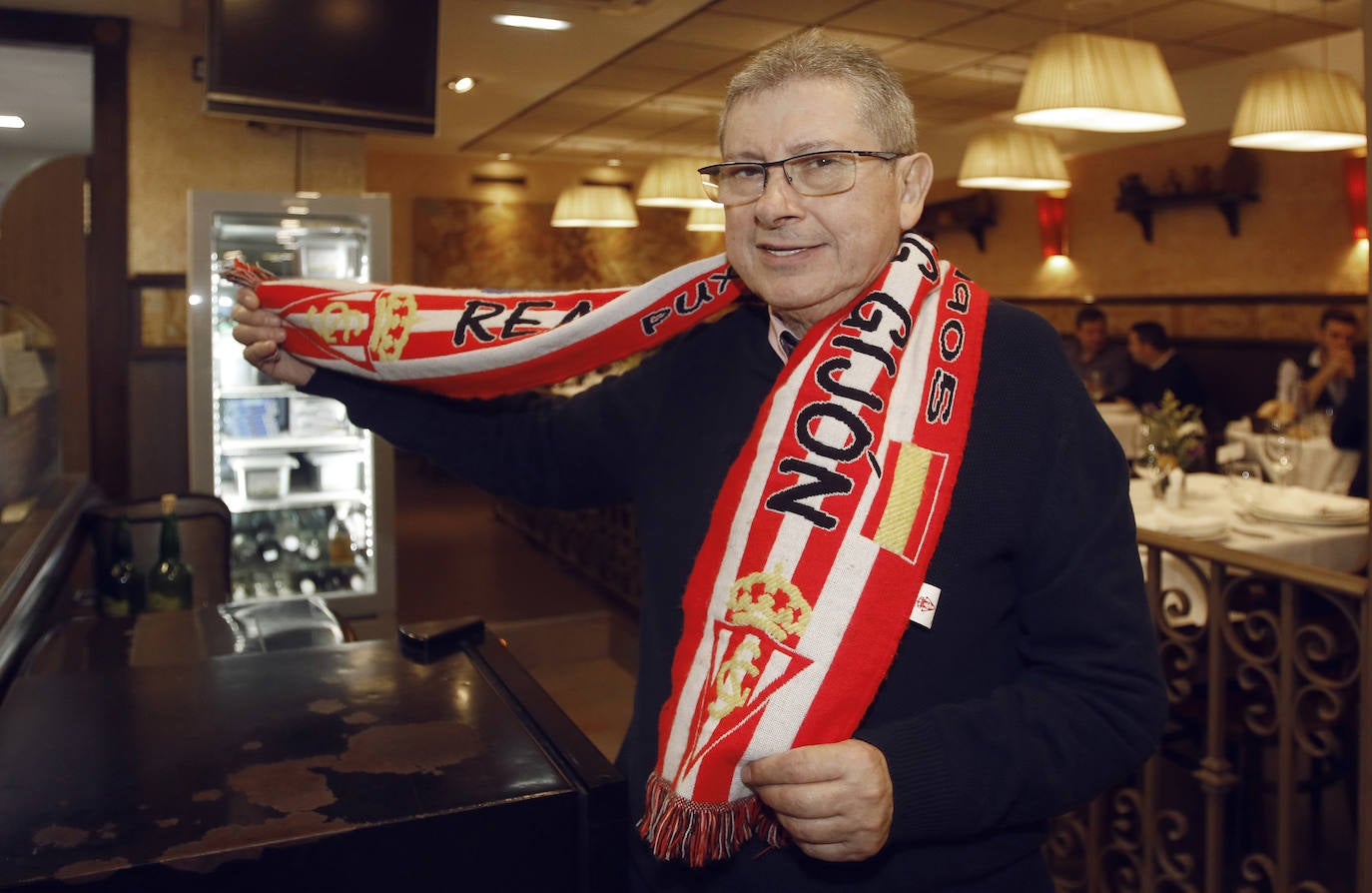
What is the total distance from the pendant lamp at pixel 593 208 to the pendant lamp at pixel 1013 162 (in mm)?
3083

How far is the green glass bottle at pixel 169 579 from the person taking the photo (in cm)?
294

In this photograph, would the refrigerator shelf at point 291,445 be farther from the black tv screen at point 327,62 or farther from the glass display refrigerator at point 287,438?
the black tv screen at point 327,62

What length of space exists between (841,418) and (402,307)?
2.23ft

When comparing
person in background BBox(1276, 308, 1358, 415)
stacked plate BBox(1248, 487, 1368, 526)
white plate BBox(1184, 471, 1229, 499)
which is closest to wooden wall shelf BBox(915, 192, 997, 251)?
person in background BBox(1276, 308, 1358, 415)

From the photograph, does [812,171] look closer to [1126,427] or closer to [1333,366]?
[1126,427]

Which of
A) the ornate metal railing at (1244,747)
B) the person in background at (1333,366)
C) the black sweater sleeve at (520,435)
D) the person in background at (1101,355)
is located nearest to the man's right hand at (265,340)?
the black sweater sleeve at (520,435)

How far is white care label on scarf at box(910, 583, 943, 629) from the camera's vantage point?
1.14 m

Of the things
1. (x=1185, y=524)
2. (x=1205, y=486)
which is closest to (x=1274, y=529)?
(x=1185, y=524)

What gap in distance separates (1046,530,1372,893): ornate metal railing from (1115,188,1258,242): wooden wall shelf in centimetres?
517

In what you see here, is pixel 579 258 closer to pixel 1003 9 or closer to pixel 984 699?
pixel 1003 9

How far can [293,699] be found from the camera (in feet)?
3.40

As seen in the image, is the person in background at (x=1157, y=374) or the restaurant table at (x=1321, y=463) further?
the person in background at (x=1157, y=374)

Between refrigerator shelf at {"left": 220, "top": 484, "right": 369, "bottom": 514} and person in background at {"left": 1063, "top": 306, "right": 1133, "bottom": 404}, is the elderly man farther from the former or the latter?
person in background at {"left": 1063, "top": 306, "right": 1133, "bottom": 404}

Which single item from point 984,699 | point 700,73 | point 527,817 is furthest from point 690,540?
point 700,73
